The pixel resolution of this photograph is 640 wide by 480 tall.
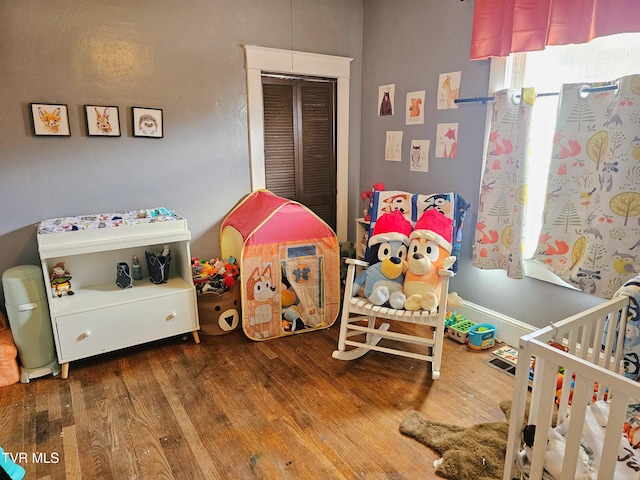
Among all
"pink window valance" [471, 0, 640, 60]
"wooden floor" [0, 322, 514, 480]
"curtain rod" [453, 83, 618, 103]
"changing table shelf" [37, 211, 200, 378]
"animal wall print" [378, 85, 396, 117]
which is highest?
"pink window valance" [471, 0, 640, 60]

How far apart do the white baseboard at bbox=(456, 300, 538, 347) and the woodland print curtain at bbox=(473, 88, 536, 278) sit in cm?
36

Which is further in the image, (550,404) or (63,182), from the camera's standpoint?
(63,182)

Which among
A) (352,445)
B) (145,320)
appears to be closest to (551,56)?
(352,445)

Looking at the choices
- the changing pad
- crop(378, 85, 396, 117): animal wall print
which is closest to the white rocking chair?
the changing pad

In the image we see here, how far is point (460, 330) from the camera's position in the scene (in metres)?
2.81

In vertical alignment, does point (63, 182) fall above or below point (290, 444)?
→ above

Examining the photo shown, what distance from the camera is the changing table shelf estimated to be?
7.73 feet

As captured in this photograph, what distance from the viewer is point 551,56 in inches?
92.1

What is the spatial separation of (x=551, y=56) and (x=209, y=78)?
86.2 inches

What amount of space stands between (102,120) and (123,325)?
1.31 metres

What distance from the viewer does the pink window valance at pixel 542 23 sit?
1944 millimetres

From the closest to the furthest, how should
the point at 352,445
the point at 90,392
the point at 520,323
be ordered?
1. the point at 352,445
2. the point at 90,392
3. the point at 520,323

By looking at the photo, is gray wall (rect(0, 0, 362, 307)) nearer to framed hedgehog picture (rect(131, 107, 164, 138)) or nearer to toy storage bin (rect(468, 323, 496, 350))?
framed hedgehog picture (rect(131, 107, 164, 138))

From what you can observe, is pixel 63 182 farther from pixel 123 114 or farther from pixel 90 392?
pixel 90 392
